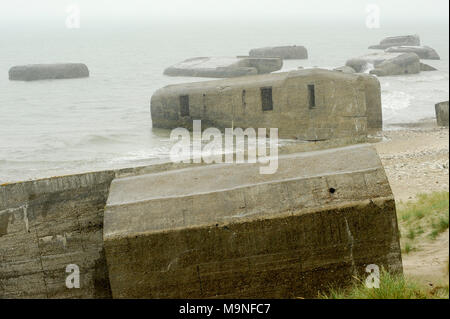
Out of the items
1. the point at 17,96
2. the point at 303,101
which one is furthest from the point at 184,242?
the point at 17,96

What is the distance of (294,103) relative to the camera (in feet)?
56.1

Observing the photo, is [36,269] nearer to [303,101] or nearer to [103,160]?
[303,101]

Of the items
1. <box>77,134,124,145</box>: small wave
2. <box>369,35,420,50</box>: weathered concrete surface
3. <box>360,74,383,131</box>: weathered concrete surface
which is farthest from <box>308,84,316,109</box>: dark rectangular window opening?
<box>369,35,420,50</box>: weathered concrete surface

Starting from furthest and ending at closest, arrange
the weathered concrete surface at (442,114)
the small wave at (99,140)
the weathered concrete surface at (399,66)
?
1. the weathered concrete surface at (399,66)
2. the small wave at (99,140)
3. the weathered concrete surface at (442,114)

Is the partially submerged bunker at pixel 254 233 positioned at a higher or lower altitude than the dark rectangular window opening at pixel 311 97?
higher

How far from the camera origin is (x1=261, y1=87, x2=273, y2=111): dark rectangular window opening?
17.5 m

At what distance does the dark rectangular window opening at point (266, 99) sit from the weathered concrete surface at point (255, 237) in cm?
1210

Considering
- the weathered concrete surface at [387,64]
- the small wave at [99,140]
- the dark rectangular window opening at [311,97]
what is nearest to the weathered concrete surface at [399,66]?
the weathered concrete surface at [387,64]

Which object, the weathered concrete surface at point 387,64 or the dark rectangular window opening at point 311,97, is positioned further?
the weathered concrete surface at point 387,64

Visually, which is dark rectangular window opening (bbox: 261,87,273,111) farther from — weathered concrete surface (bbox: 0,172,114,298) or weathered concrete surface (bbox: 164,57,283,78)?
weathered concrete surface (bbox: 164,57,283,78)

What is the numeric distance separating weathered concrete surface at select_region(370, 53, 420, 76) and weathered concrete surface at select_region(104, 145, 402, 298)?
3240cm

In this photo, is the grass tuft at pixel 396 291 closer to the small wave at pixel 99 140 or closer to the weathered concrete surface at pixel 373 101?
the weathered concrete surface at pixel 373 101

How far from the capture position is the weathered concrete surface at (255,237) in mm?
5324

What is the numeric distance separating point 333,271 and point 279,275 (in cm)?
45
